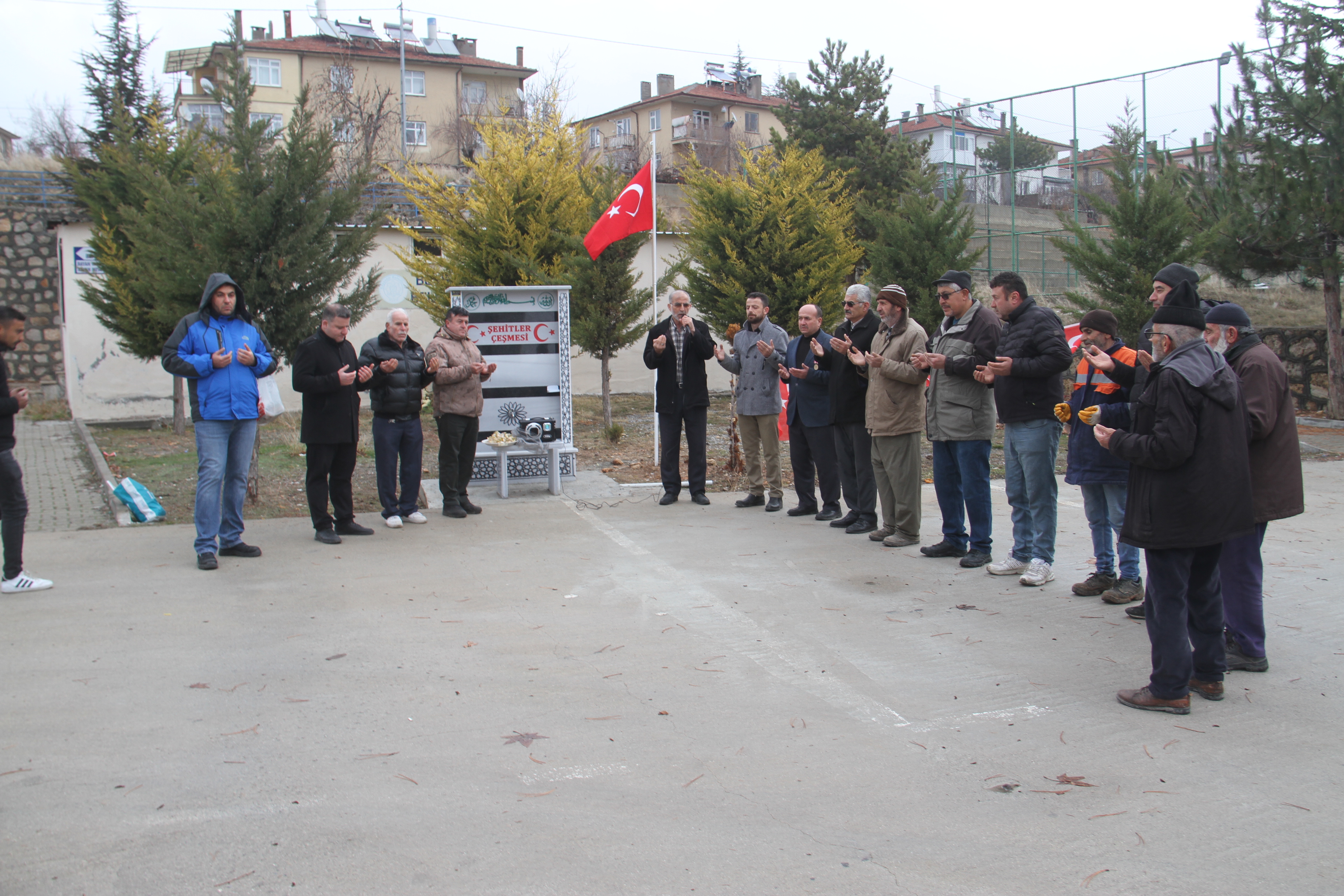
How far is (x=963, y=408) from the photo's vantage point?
7.23 metres

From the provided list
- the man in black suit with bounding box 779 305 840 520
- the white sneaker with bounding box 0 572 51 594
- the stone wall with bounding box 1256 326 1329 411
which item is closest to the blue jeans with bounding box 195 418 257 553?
the white sneaker with bounding box 0 572 51 594

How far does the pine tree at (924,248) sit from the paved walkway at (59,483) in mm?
11877

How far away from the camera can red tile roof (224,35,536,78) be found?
158 feet

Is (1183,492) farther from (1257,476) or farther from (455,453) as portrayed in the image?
(455,453)

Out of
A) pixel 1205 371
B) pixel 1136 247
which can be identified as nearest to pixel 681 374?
pixel 1205 371

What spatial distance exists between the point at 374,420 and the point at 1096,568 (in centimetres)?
606

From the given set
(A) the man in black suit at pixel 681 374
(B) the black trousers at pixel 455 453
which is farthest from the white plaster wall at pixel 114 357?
(B) the black trousers at pixel 455 453

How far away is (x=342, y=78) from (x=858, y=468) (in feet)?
110

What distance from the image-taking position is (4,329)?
637 centimetres

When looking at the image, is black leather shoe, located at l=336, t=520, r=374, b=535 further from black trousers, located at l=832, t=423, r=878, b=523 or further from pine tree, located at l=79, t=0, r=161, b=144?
pine tree, located at l=79, t=0, r=161, b=144

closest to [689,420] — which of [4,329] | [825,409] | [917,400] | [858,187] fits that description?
[825,409]

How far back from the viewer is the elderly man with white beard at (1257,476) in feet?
16.0

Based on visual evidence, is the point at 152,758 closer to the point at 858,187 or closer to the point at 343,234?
the point at 343,234

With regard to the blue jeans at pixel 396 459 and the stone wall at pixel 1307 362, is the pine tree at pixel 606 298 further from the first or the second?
the stone wall at pixel 1307 362
